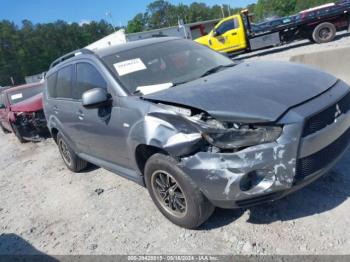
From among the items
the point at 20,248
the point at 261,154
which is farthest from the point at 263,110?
the point at 20,248

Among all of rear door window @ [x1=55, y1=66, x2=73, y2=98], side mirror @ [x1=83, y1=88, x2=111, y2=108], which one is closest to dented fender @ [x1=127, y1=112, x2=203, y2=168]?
side mirror @ [x1=83, y1=88, x2=111, y2=108]

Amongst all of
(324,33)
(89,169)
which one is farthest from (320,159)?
(324,33)

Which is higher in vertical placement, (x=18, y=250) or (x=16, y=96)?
(x=16, y=96)

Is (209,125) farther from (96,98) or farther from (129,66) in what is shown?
(129,66)

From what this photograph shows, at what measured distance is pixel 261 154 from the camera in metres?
2.64

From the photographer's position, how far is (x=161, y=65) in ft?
13.2

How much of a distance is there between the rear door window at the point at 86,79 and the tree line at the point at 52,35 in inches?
3056

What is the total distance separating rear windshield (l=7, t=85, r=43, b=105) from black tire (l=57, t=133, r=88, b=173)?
4.95 m

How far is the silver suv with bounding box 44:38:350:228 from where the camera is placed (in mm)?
2680

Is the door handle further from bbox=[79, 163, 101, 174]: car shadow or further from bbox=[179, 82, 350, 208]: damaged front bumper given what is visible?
bbox=[179, 82, 350, 208]: damaged front bumper

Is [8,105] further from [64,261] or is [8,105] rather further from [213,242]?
[213,242]

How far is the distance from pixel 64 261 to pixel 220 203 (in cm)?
175

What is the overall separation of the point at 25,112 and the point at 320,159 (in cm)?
817

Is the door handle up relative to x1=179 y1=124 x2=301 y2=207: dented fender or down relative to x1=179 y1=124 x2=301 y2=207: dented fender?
up
